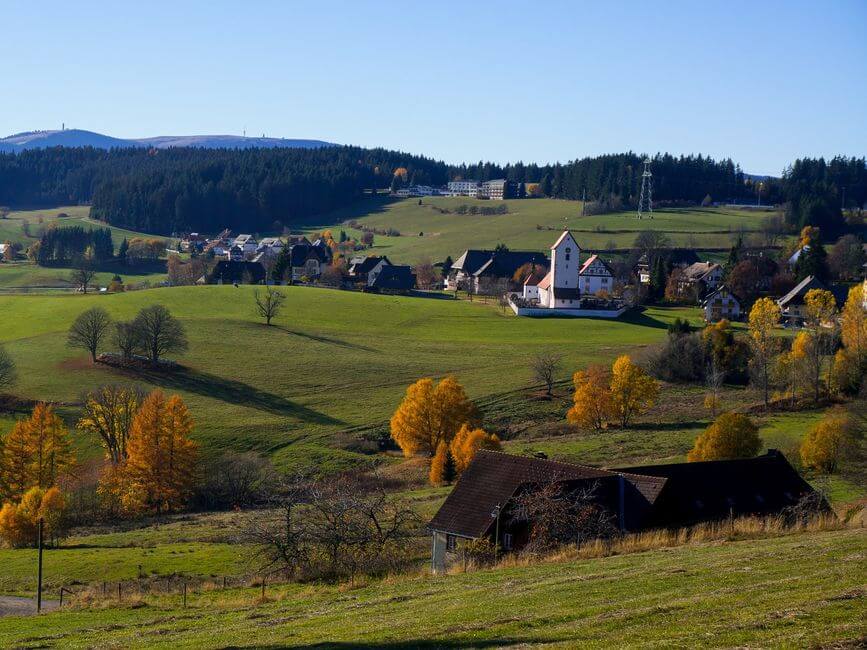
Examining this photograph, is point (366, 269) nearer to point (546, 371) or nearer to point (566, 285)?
point (566, 285)

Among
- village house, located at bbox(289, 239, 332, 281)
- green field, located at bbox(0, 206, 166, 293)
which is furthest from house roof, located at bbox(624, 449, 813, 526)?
village house, located at bbox(289, 239, 332, 281)

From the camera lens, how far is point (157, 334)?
6931 cm

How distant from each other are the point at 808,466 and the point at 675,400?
875 inches

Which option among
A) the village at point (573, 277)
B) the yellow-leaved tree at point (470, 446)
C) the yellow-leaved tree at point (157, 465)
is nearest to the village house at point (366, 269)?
the village at point (573, 277)

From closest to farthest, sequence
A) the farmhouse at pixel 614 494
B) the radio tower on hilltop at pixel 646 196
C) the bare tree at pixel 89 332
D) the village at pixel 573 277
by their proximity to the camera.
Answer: the farmhouse at pixel 614 494 < the bare tree at pixel 89 332 < the village at pixel 573 277 < the radio tower on hilltop at pixel 646 196

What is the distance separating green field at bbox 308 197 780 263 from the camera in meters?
138

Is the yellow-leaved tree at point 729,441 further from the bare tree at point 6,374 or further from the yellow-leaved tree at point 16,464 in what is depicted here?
the bare tree at point 6,374

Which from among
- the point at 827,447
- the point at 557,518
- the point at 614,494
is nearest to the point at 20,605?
the point at 557,518

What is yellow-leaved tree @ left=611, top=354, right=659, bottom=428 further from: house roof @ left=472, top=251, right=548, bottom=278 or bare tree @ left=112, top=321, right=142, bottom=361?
house roof @ left=472, top=251, right=548, bottom=278

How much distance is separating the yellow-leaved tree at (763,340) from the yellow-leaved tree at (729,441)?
18.0 metres

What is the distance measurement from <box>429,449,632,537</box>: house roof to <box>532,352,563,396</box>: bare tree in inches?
1435

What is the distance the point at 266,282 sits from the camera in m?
113

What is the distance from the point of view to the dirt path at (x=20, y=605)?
25969mm

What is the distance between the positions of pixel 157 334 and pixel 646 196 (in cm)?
11102
